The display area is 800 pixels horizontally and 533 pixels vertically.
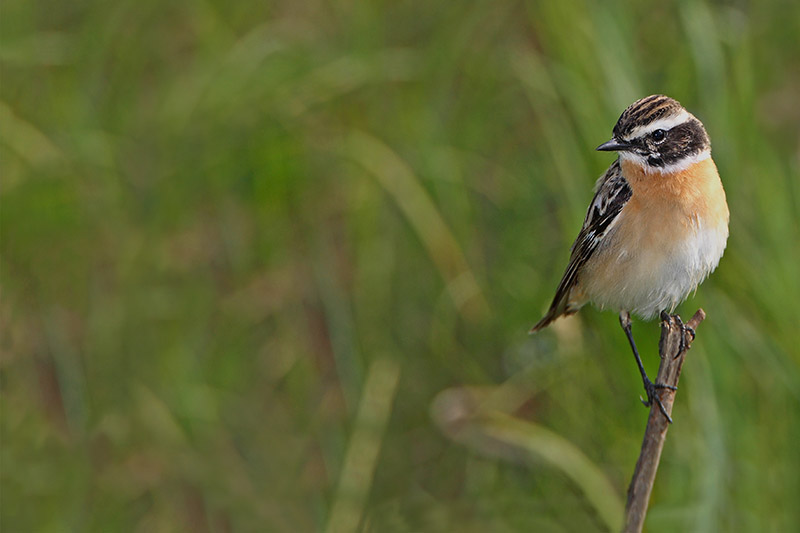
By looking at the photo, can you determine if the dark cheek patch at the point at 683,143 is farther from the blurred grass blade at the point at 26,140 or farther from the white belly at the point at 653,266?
the blurred grass blade at the point at 26,140

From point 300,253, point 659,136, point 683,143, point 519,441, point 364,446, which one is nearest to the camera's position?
point 659,136

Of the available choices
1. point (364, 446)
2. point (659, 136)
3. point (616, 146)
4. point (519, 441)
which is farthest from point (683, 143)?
point (364, 446)

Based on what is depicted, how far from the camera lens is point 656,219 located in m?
4.04

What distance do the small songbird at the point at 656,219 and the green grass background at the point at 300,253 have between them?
939mm

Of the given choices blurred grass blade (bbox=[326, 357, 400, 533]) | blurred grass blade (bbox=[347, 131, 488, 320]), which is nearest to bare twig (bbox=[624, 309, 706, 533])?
blurred grass blade (bbox=[347, 131, 488, 320])

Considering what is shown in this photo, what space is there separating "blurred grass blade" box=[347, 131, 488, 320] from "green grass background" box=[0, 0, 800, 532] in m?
0.02

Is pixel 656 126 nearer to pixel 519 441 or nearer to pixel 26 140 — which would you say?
pixel 519 441

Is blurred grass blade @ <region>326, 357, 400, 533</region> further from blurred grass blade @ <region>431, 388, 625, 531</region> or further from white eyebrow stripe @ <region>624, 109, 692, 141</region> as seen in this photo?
white eyebrow stripe @ <region>624, 109, 692, 141</region>

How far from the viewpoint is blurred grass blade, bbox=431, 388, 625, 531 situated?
485 centimetres

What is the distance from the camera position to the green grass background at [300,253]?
5762 mm

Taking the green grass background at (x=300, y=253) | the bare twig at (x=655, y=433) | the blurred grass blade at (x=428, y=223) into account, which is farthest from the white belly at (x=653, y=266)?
the blurred grass blade at (x=428, y=223)

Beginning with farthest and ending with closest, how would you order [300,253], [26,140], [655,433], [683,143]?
1. [300,253]
2. [26,140]
3. [683,143]
4. [655,433]

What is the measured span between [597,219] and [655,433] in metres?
1.42

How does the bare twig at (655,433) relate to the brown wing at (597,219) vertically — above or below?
below
